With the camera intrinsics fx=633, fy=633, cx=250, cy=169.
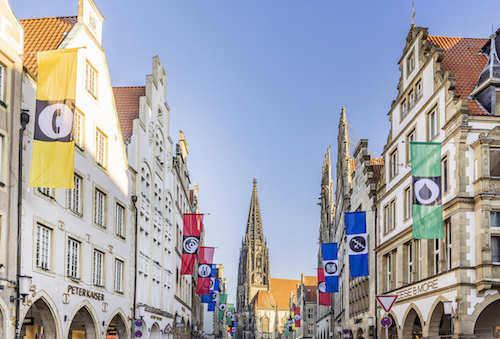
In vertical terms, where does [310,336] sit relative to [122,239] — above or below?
below

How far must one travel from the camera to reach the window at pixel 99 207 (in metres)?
28.2

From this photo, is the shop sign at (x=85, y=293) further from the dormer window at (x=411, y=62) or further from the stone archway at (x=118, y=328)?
the dormer window at (x=411, y=62)

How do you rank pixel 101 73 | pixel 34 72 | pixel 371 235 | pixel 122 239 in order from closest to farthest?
pixel 34 72 → pixel 101 73 → pixel 122 239 → pixel 371 235

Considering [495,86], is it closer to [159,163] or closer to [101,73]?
[101,73]

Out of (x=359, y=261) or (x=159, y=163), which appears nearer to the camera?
(x=359, y=261)

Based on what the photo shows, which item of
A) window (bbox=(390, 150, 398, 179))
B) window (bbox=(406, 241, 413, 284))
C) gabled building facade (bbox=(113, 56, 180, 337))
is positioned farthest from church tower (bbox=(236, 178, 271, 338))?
window (bbox=(406, 241, 413, 284))

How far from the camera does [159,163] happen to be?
140 ft

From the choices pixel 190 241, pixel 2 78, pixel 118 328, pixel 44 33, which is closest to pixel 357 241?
pixel 190 241

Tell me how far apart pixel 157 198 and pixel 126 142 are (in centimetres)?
742

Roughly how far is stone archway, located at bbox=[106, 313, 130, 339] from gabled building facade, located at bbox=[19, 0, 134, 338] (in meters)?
0.05

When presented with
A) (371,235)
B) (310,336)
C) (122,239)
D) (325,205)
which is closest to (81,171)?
(122,239)

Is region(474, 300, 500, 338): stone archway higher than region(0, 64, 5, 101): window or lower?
lower

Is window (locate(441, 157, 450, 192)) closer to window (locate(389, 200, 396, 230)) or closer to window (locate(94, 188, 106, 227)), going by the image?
window (locate(389, 200, 396, 230))

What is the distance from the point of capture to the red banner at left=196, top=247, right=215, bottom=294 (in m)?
41.7
